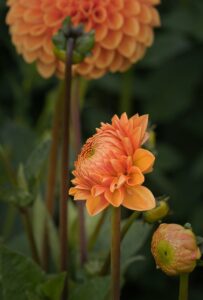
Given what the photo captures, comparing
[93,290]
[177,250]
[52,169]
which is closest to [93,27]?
[52,169]

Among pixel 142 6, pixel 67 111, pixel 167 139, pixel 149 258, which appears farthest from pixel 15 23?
pixel 167 139

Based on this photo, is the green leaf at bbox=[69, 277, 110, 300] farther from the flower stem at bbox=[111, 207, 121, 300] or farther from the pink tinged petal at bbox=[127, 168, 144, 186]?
the pink tinged petal at bbox=[127, 168, 144, 186]

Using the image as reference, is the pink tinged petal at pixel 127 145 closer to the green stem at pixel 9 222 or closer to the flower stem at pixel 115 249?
the flower stem at pixel 115 249

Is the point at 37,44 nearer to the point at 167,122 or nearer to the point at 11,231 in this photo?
the point at 11,231

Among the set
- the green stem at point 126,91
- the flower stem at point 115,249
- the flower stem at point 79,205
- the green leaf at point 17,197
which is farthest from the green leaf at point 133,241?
the green stem at point 126,91

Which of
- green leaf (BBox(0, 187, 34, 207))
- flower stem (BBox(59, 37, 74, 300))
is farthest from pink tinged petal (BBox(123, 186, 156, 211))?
green leaf (BBox(0, 187, 34, 207))

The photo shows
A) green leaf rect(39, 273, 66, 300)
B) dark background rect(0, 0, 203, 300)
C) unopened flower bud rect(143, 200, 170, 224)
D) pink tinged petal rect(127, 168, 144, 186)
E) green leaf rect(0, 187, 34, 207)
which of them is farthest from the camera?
dark background rect(0, 0, 203, 300)
